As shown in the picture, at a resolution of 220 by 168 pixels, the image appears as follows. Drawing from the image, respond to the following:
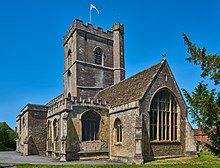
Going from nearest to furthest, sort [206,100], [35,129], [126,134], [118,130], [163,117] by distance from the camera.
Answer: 1. [206,100]
2. [126,134]
3. [163,117]
4. [118,130]
5. [35,129]

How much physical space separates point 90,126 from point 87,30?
15.4 metres

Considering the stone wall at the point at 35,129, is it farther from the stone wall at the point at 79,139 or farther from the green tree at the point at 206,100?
the green tree at the point at 206,100

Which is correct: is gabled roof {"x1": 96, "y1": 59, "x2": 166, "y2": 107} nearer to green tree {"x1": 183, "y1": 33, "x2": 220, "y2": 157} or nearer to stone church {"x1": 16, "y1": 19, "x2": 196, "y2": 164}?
stone church {"x1": 16, "y1": 19, "x2": 196, "y2": 164}

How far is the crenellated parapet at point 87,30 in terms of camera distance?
112 feet

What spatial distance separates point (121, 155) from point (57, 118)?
8.12 metres

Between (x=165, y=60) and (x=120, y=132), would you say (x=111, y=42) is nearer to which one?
(x=165, y=60)

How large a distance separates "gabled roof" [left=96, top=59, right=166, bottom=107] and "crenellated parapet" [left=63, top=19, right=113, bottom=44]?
10.0 metres

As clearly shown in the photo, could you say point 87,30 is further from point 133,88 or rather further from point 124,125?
point 124,125

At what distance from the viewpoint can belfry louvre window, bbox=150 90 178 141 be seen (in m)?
22.7

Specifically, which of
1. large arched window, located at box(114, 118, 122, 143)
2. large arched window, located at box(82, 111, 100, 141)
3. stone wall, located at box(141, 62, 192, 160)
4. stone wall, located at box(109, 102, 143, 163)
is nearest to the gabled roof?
stone wall, located at box(141, 62, 192, 160)

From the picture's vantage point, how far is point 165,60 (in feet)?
79.3

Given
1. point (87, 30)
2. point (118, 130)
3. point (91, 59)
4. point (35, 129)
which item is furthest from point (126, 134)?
point (87, 30)

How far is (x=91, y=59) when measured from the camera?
1367 inches

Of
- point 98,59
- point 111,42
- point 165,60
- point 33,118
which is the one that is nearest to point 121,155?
point 165,60
